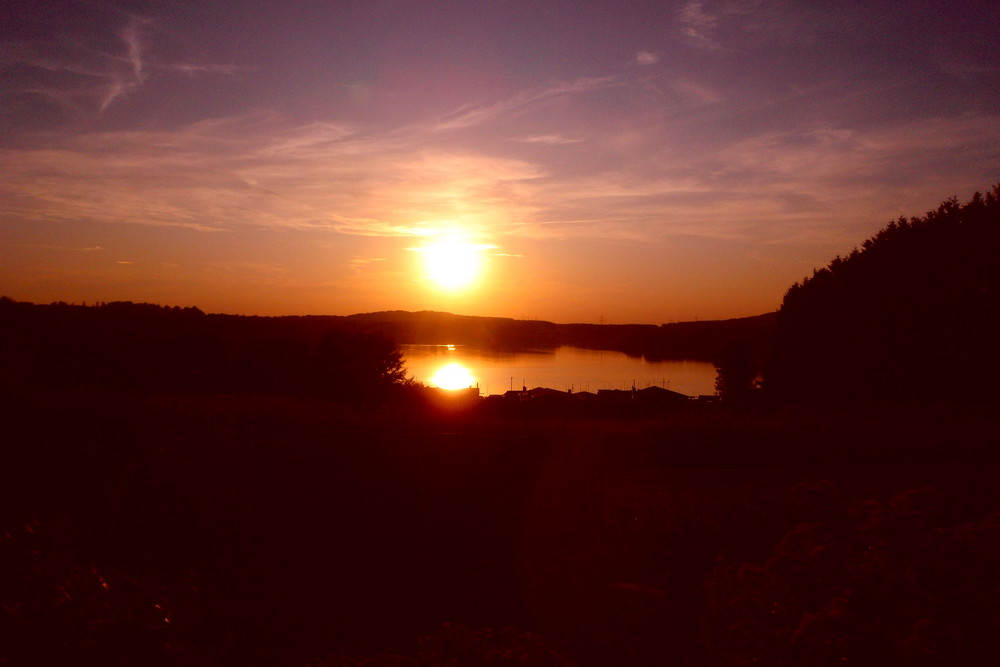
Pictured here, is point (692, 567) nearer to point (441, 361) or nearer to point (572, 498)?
point (572, 498)

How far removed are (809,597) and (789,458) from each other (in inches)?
640

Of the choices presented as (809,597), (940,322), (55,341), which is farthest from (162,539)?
(940,322)

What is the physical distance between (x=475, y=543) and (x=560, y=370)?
369 ft

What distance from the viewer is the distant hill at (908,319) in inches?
1217

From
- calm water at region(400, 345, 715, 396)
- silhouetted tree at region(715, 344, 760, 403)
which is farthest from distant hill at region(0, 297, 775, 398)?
calm water at region(400, 345, 715, 396)

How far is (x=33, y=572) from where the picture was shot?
2820 mm

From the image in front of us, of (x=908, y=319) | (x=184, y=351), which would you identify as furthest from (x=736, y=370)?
(x=184, y=351)

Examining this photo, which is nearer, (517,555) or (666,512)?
(517,555)

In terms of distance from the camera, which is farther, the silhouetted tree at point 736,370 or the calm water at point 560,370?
the calm water at point 560,370

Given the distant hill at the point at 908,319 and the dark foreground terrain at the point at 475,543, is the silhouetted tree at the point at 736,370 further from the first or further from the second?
the dark foreground terrain at the point at 475,543

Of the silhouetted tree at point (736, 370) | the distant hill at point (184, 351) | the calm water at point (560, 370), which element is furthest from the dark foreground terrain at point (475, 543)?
the calm water at point (560, 370)

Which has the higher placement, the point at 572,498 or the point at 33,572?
the point at 33,572

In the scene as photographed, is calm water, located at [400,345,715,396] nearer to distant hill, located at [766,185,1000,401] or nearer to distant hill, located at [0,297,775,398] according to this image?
distant hill, located at [0,297,775,398]

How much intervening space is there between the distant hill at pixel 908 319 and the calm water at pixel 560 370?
131ft
